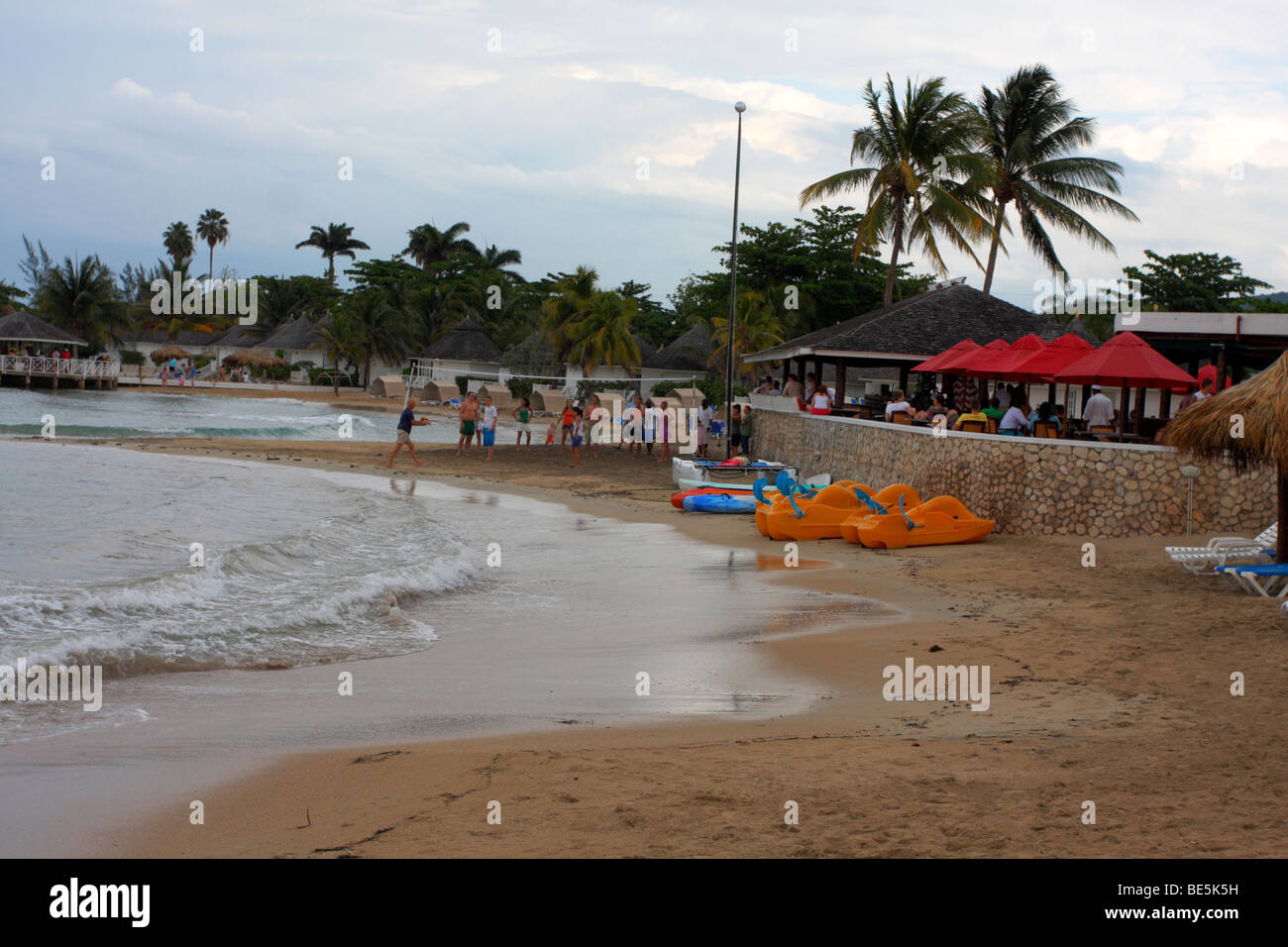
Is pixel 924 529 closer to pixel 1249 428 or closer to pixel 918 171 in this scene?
pixel 1249 428

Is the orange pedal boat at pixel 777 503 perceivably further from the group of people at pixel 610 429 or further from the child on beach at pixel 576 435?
the child on beach at pixel 576 435

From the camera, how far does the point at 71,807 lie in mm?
4812

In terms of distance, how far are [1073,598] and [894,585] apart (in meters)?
1.99

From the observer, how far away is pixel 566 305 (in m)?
54.7

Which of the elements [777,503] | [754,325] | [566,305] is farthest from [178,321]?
[777,503]

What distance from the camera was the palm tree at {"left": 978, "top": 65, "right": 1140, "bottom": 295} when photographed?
3434 cm

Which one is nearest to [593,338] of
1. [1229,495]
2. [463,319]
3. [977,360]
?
[463,319]

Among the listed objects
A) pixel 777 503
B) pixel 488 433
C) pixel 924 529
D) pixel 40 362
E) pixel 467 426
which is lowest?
pixel 924 529

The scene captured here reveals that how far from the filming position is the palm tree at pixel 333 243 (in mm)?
100000

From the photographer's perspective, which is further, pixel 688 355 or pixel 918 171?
pixel 688 355

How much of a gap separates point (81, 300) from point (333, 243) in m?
33.1

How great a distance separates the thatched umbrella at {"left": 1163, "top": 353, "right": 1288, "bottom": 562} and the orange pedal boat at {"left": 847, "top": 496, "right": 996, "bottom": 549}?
3.68 m

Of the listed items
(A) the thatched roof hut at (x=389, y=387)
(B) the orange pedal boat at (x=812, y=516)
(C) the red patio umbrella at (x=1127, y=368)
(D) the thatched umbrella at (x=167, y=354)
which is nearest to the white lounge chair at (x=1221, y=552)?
(C) the red patio umbrella at (x=1127, y=368)

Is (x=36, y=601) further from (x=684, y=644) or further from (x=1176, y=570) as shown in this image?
(x=1176, y=570)
